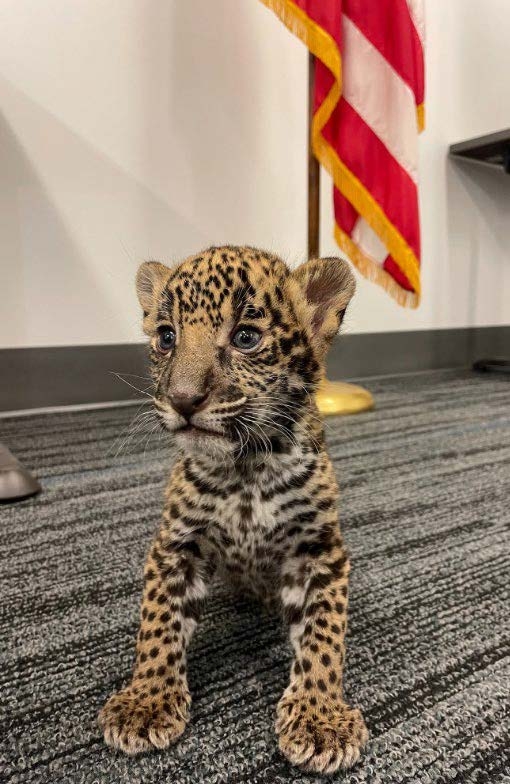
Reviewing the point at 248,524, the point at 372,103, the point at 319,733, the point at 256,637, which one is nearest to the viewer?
the point at 319,733

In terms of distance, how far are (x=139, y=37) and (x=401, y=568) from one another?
220 centimetres

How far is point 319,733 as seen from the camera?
0.58 metres

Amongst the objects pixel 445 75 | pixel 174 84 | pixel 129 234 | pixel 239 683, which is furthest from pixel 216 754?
pixel 445 75

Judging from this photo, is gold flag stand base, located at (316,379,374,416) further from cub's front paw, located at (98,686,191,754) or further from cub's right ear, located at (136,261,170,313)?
cub's front paw, located at (98,686,191,754)

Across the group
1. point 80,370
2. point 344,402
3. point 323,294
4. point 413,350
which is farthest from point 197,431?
point 413,350

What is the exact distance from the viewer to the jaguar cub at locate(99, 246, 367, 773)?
2.00 ft

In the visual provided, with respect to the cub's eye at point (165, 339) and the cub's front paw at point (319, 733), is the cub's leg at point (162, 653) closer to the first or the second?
the cub's front paw at point (319, 733)

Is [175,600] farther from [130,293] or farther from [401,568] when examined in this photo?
[130,293]

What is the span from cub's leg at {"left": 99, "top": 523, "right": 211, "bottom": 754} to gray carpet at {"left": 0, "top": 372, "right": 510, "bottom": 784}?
0.02 meters

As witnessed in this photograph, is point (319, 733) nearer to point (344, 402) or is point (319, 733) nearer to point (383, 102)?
point (344, 402)

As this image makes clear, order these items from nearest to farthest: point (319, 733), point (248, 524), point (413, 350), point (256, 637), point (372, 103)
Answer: point (319, 733), point (248, 524), point (256, 637), point (372, 103), point (413, 350)

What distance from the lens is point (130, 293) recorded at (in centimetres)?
241

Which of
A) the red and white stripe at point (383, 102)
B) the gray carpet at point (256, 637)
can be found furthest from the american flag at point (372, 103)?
the gray carpet at point (256, 637)

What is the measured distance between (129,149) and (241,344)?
1.96m
